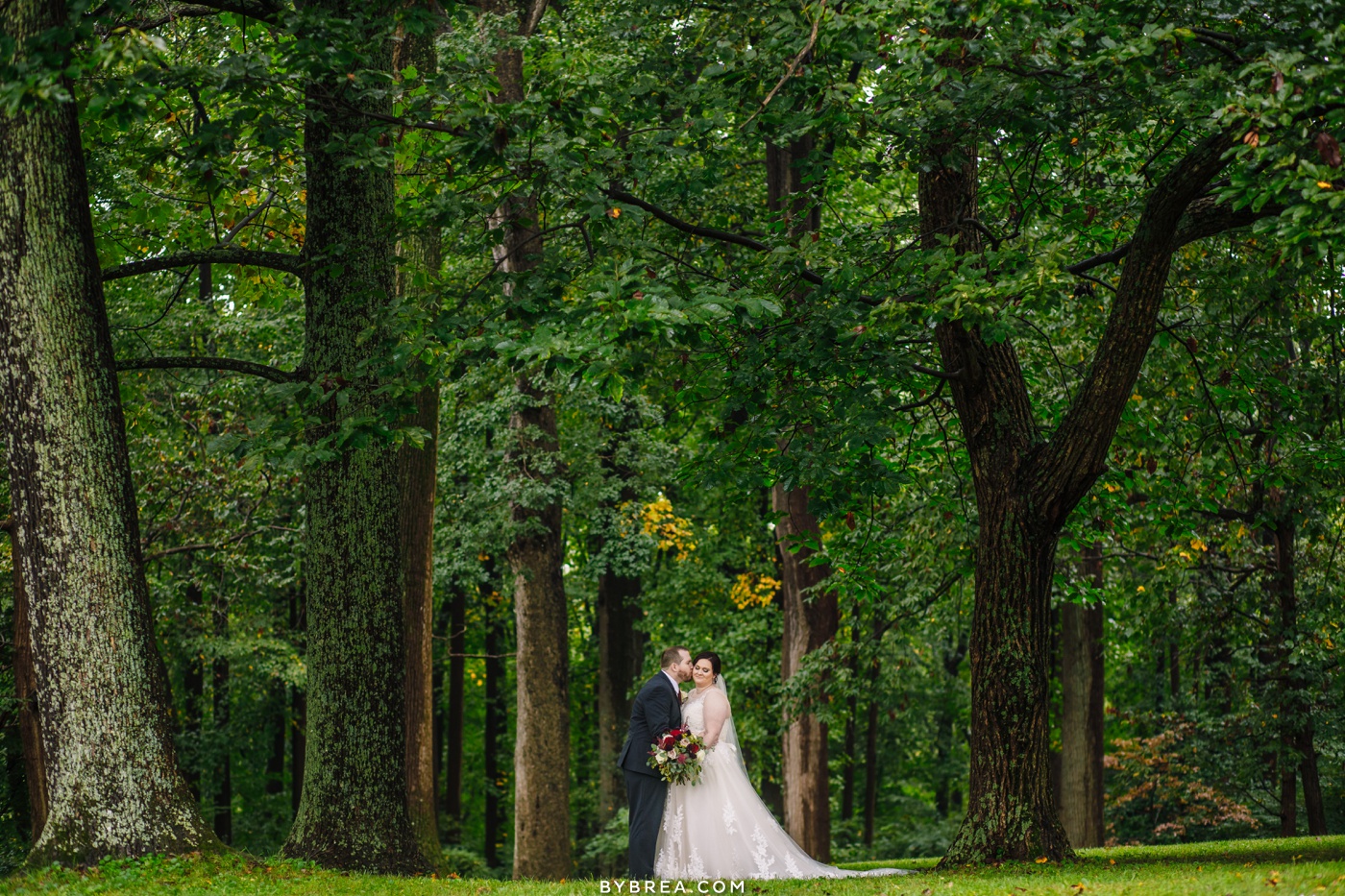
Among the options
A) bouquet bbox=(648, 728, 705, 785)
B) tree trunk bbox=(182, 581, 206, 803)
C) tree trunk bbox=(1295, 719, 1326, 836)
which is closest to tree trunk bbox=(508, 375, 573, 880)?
bouquet bbox=(648, 728, 705, 785)

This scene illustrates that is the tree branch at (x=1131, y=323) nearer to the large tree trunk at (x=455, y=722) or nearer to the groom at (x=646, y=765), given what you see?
the groom at (x=646, y=765)

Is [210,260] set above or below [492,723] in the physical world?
above

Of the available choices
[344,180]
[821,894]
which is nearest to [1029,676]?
[821,894]

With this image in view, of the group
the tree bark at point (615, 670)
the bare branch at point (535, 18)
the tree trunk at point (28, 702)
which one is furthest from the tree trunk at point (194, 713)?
the bare branch at point (535, 18)

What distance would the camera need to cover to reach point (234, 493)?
1672 cm

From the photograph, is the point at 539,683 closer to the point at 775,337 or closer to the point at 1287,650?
the point at 775,337

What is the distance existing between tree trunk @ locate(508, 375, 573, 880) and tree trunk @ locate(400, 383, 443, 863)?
1.97m

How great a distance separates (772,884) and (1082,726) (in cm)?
1213

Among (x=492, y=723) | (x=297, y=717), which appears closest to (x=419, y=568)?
(x=297, y=717)

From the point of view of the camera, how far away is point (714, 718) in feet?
33.5

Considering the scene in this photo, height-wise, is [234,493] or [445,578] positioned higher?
[234,493]

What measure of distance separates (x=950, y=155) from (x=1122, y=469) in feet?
14.3

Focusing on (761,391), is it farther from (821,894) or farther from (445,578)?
(445,578)

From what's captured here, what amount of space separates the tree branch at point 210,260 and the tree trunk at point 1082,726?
1408 cm
